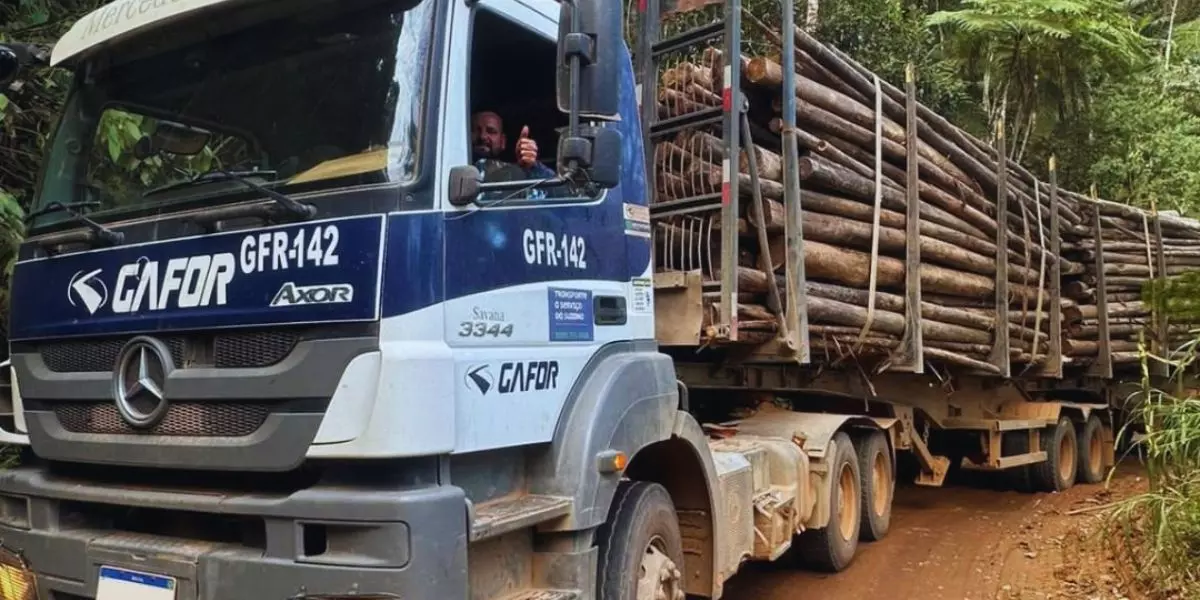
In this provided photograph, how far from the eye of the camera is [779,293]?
5.75 metres

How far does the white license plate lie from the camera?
9.77ft

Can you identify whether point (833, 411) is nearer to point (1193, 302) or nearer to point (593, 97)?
point (1193, 302)

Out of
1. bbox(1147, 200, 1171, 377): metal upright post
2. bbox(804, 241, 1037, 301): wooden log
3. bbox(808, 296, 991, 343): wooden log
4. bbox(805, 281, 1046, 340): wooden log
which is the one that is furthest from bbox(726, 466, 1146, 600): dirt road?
bbox(1147, 200, 1171, 377): metal upright post

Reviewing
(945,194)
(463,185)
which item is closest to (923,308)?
(945,194)

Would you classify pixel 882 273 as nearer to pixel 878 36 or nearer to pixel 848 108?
pixel 848 108

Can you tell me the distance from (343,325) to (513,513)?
0.83 metres

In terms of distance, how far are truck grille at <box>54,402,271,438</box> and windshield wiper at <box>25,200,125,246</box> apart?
22.3 inches

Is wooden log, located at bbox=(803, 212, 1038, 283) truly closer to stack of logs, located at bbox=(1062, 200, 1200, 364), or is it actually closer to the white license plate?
stack of logs, located at bbox=(1062, 200, 1200, 364)

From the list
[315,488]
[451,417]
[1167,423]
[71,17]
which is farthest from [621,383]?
[71,17]

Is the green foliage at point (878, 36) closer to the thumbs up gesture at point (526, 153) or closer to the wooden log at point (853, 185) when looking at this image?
the wooden log at point (853, 185)

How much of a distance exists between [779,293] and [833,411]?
6.61ft

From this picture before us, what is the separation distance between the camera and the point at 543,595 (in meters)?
3.31

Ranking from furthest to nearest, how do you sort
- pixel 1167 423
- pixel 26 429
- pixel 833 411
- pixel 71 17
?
pixel 833 411 → pixel 71 17 → pixel 1167 423 → pixel 26 429

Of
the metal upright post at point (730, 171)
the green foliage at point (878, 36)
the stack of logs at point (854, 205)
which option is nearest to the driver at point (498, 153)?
the metal upright post at point (730, 171)
